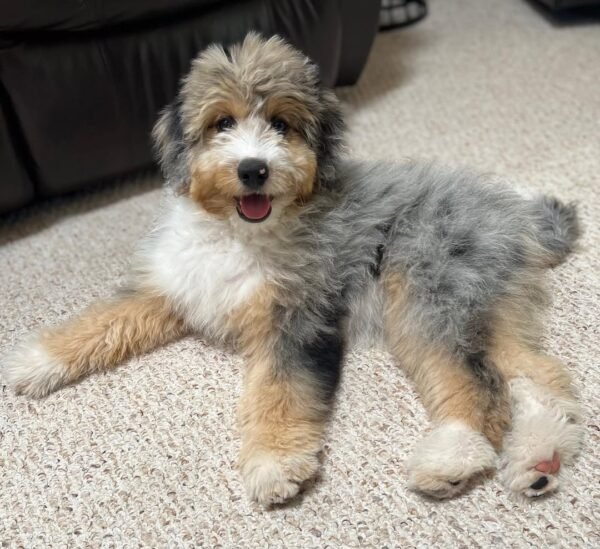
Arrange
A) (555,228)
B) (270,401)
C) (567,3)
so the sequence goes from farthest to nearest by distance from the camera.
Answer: (567,3) → (555,228) → (270,401)

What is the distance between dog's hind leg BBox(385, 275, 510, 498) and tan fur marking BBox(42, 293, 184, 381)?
1.56ft

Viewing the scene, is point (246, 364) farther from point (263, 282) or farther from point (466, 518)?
point (466, 518)

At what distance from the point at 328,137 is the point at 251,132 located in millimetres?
166

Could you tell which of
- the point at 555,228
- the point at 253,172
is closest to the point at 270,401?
the point at 253,172

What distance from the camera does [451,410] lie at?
1115 millimetres

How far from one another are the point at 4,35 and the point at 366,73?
1.29 metres

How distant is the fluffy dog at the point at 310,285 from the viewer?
1.10 metres

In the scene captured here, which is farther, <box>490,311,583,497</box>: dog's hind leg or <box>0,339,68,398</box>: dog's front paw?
<box>0,339,68,398</box>: dog's front paw

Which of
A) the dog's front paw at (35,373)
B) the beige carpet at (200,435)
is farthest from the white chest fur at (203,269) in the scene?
the dog's front paw at (35,373)

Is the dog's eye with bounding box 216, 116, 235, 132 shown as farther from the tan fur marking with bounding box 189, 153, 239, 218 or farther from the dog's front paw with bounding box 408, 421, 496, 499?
the dog's front paw with bounding box 408, 421, 496, 499

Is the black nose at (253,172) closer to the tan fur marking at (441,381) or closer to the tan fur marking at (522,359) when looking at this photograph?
the tan fur marking at (441,381)

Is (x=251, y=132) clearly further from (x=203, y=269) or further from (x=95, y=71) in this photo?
(x=95, y=71)

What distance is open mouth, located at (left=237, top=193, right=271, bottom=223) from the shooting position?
4.00 feet

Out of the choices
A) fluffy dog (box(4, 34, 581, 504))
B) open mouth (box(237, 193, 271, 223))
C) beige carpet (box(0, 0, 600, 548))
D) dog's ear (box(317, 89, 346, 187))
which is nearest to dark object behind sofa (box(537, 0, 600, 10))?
beige carpet (box(0, 0, 600, 548))
